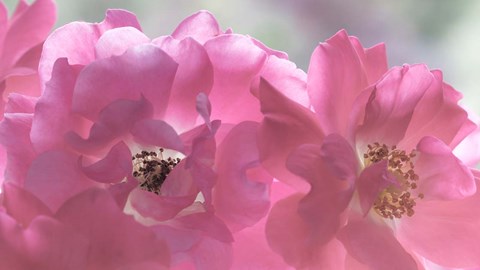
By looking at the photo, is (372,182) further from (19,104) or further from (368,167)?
(19,104)

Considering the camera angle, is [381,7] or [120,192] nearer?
[120,192]

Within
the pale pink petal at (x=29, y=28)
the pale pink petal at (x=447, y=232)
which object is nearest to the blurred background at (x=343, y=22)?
the pale pink petal at (x=29, y=28)

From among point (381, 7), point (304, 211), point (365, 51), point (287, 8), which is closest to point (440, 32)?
point (381, 7)

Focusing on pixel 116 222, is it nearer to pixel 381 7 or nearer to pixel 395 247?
pixel 395 247

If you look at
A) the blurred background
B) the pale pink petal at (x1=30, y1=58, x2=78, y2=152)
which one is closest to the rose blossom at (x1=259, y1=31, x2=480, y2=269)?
the pale pink petal at (x1=30, y1=58, x2=78, y2=152)

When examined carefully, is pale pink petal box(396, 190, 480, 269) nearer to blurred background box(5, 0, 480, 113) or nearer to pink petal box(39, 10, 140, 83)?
pink petal box(39, 10, 140, 83)

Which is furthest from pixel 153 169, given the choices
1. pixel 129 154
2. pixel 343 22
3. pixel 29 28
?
pixel 343 22
